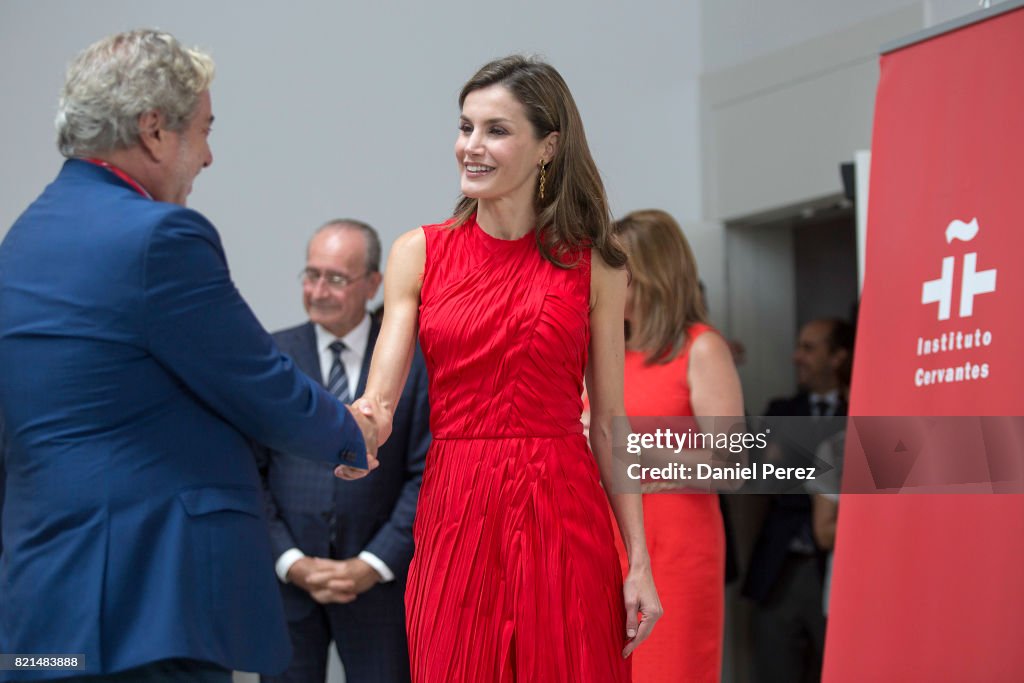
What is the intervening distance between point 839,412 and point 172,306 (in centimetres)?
439

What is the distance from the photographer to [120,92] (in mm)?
2023

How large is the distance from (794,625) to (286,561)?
9.38ft

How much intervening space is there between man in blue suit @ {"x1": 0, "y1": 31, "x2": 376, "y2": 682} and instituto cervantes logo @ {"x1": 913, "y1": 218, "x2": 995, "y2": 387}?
1.84m

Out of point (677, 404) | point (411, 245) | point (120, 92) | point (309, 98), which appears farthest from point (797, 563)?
point (120, 92)

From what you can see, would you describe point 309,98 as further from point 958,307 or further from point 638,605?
point 638,605

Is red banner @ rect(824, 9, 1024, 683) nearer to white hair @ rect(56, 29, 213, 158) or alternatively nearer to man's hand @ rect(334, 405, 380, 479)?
man's hand @ rect(334, 405, 380, 479)

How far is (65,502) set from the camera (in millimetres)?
1921

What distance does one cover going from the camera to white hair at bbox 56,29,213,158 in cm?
202

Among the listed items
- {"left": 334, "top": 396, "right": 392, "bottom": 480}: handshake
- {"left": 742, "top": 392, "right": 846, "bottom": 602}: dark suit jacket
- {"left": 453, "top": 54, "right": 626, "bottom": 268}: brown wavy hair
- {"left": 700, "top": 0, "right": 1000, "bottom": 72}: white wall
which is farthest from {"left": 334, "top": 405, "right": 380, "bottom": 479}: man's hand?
{"left": 700, "top": 0, "right": 1000, "bottom": 72}: white wall

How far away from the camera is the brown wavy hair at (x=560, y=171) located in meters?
2.47

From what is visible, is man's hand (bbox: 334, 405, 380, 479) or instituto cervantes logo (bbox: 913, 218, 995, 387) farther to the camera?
instituto cervantes logo (bbox: 913, 218, 995, 387)

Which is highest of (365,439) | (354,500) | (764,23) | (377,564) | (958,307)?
(764,23)

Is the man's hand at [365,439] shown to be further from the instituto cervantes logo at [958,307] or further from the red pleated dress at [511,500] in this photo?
the instituto cervantes logo at [958,307]

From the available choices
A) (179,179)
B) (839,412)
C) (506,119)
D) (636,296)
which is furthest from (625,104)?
(179,179)
